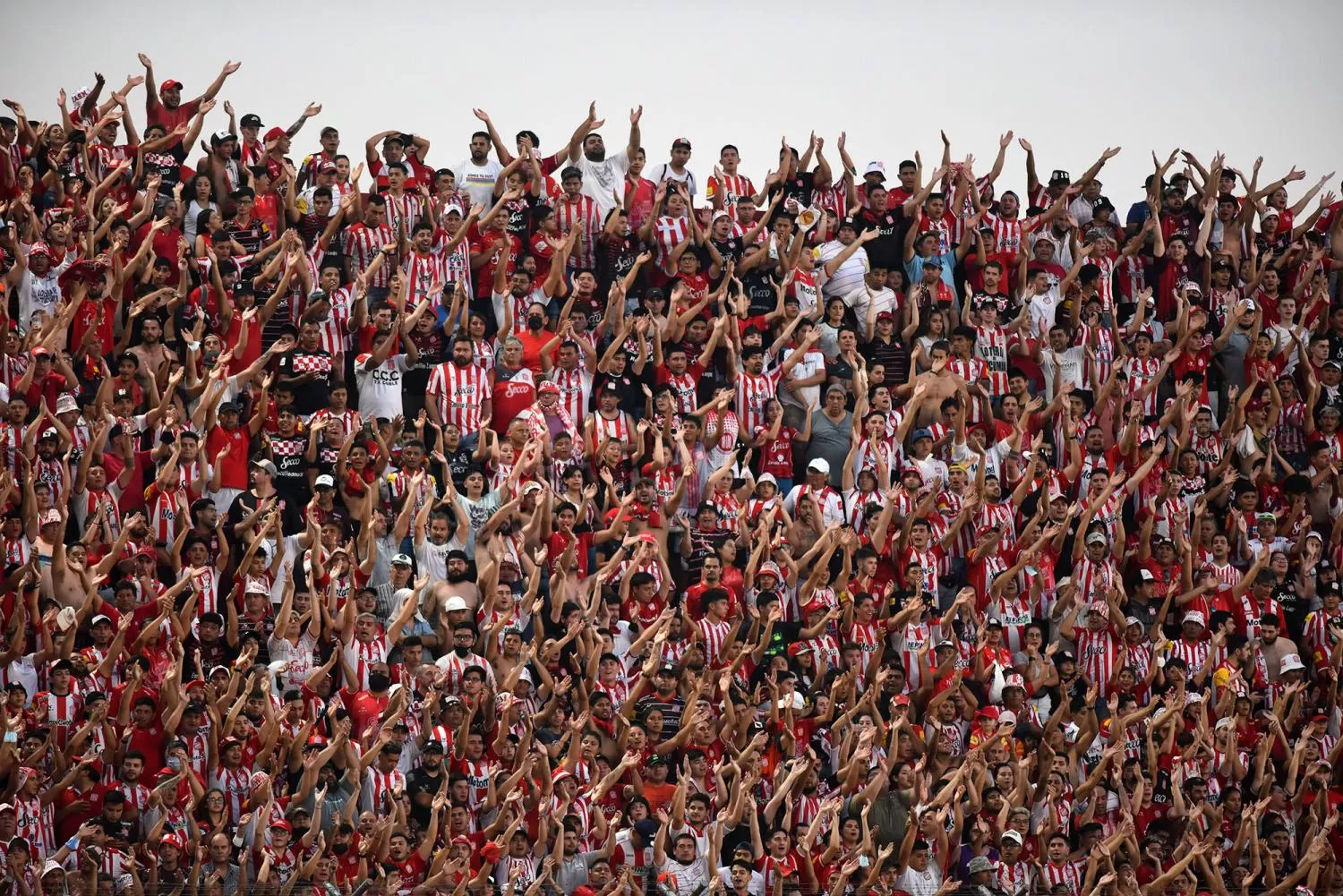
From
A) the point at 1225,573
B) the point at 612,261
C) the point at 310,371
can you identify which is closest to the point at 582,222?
the point at 612,261

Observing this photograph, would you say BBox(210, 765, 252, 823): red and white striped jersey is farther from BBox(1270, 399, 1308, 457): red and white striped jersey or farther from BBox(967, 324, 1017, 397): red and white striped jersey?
BBox(1270, 399, 1308, 457): red and white striped jersey

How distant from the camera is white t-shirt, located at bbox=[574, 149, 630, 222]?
19.9m

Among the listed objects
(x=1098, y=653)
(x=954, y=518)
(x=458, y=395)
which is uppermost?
(x=458, y=395)

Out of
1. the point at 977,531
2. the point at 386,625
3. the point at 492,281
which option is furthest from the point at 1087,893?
the point at 492,281

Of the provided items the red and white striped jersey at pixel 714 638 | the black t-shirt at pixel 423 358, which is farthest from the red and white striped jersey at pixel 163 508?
the red and white striped jersey at pixel 714 638

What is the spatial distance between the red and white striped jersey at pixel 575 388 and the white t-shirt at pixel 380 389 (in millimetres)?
1101

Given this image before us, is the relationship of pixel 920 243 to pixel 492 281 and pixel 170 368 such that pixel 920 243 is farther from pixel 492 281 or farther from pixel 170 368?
pixel 170 368

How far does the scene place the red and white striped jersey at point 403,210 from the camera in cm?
1941

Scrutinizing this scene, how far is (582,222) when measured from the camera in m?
19.6

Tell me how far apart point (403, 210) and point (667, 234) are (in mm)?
2004

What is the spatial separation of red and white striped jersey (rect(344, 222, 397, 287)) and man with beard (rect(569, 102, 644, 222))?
5.26 feet

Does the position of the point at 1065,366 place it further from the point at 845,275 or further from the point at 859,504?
the point at 859,504

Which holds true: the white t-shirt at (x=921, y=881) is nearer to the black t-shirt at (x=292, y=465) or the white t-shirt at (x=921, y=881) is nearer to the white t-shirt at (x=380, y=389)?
the black t-shirt at (x=292, y=465)

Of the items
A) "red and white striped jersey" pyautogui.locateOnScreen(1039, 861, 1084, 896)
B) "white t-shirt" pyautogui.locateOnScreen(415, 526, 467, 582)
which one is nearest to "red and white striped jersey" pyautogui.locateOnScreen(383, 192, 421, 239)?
"white t-shirt" pyautogui.locateOnScreen(415, 526, 467, 582)
